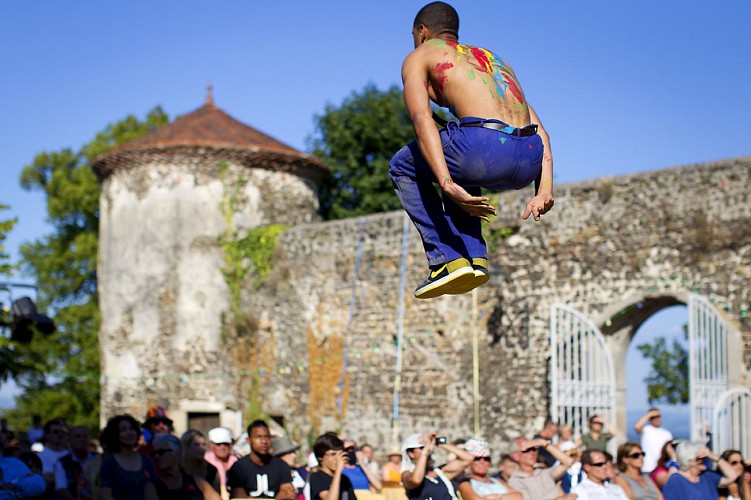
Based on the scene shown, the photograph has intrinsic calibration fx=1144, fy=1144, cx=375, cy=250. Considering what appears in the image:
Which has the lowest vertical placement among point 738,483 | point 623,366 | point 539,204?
point 738,483

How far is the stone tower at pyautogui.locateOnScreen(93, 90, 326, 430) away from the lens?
797 inches

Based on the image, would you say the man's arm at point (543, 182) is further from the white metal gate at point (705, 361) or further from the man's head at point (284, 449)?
the white metal gate at point (705, 361)

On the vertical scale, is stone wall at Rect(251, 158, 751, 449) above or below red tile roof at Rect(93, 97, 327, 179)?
below

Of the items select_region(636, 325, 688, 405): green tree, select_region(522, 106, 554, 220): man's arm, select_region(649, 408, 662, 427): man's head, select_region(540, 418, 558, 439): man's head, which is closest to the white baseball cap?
select_region(522, 106, 554, 220): man's arm

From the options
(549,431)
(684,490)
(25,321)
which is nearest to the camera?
(684,490)

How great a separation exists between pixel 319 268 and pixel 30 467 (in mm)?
11015

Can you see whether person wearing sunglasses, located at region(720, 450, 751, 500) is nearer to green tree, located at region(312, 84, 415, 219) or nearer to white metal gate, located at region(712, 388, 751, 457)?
white metal gate, located at region(712, 388, 751, 457)

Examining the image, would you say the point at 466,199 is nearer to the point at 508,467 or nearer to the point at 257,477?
the point at 257,477

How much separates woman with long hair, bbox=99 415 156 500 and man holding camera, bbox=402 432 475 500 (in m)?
1.66

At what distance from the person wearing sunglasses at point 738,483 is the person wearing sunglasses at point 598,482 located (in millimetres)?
1639

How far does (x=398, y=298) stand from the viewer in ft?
58.9

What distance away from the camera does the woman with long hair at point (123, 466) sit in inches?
272

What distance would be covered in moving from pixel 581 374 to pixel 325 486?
336 inches

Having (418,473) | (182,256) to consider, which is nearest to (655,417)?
(418,473)
